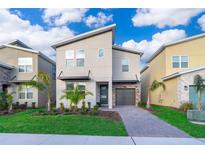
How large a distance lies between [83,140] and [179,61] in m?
17.3

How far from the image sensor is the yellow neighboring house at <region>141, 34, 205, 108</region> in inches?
725

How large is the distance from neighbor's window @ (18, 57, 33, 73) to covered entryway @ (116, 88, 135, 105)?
9.76 metres

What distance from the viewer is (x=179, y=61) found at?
21609 mm

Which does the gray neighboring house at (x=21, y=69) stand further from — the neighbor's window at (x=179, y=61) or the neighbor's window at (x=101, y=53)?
the neighbor's window at (x=179, y=61)

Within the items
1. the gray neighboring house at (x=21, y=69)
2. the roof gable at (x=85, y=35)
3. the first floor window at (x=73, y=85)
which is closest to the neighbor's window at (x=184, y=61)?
the roof gable at (x=85, y=35)

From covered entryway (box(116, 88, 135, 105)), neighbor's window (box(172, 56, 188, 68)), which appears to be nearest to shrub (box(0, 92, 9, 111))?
covered entryway (box(116, 88, 135, 105))

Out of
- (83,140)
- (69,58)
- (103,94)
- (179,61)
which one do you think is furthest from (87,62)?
(83,140)

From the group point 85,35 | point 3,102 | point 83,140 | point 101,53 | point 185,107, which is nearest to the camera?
point 83,140

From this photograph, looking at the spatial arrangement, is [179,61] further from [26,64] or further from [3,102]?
[3,102]

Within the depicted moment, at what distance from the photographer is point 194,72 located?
18.5m

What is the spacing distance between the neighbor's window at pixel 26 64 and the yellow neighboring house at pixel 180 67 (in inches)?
568

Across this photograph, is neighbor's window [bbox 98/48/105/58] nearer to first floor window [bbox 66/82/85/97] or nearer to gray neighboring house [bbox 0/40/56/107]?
first floor window [bbox 66/82/85/97]

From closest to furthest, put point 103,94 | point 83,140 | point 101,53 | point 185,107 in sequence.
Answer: point 83,140 → point 185,107 → point 101,53 → point 103,94
